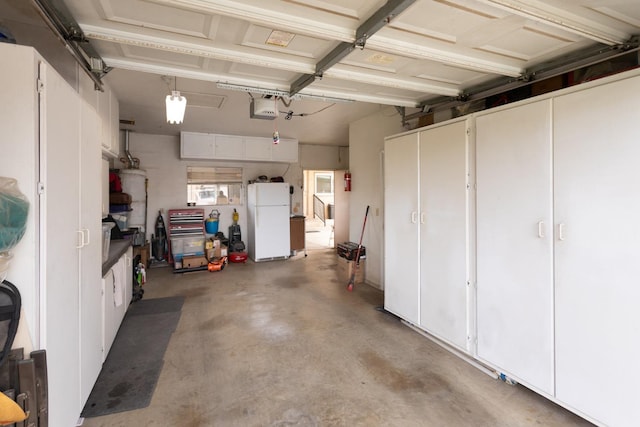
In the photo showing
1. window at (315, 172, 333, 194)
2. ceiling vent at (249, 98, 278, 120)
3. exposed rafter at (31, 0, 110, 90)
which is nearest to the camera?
exposed rafter at (31, 0, 110, 90)

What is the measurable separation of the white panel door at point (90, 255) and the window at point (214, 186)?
15.2 feet

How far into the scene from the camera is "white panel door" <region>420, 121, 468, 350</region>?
2.79m

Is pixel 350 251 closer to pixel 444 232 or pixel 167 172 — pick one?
pixel 444 232

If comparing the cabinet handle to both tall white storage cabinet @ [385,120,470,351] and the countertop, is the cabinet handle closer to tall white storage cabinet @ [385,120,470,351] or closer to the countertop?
the countertop

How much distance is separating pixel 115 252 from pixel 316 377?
2312mm

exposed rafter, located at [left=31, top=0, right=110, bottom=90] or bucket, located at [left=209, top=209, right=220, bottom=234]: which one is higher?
exposed rafter, located at [left=31, top=0, right=110, bottom=90]

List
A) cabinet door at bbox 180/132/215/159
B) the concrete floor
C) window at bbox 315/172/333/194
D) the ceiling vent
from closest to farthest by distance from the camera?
the concrete floor < the ceiling vent < cabinet door at bbox 180/132/215/159 < window at bbox 315/172/333/194

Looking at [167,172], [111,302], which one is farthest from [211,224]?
[111,302]

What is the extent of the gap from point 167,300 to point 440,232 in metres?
3.76

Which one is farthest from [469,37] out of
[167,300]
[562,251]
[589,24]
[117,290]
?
[167,300]

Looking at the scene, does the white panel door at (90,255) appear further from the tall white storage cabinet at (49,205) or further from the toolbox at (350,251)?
the toolbox at (350,251)

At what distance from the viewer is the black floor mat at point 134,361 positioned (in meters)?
2.24

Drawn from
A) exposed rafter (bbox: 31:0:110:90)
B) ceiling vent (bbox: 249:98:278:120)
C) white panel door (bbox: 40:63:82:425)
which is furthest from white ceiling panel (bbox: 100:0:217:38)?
ceiling vent (bbox: 249:98:278:120)

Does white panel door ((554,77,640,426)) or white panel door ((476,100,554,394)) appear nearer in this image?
white panel door ((554,77,640,426))
